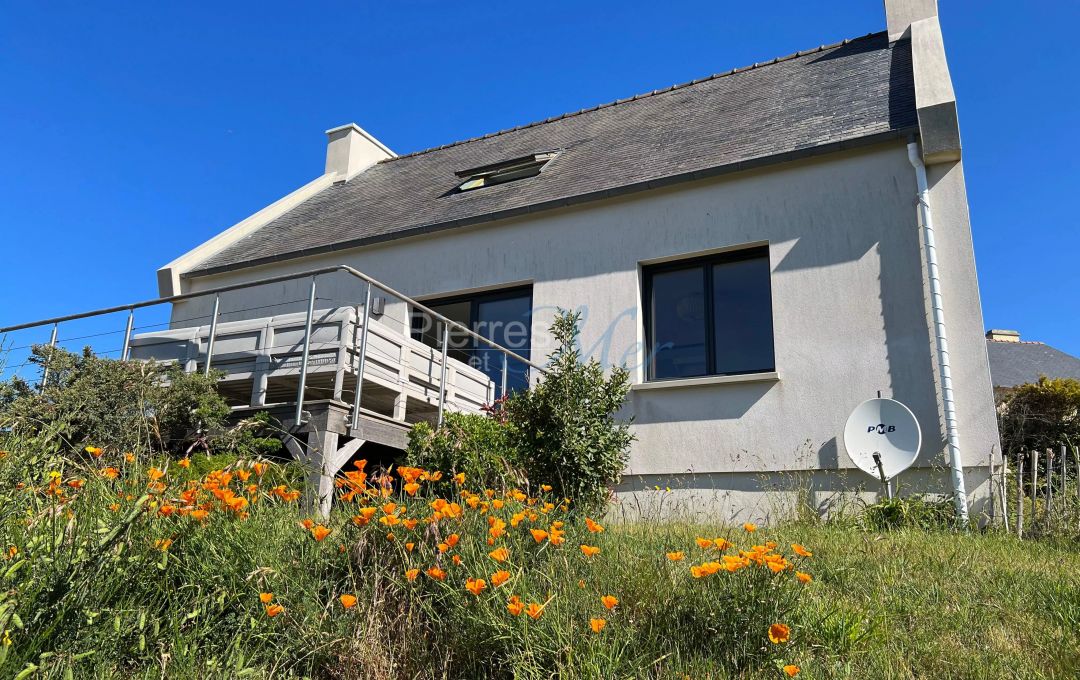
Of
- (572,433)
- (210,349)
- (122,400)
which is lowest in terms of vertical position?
(572,433)

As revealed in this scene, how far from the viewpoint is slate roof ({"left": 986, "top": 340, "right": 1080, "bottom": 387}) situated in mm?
17969

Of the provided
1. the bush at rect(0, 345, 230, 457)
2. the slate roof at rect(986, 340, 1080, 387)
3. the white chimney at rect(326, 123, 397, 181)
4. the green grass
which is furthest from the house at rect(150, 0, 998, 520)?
the slate roof at rect(986, 340, 1080, 387)

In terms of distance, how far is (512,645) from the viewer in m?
2.59

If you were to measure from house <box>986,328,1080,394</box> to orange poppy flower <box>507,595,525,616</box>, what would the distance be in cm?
1811

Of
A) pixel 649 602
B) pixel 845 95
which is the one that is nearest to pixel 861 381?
pixel 845 95

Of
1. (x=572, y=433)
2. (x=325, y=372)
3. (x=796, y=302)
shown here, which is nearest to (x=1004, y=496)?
(x=796, y=302)

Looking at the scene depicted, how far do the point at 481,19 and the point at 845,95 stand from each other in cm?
449

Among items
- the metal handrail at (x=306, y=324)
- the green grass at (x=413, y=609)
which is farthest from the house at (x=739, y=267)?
the green grass at (x=413, y=609)

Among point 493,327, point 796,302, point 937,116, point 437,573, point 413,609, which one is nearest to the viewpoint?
point 437,573

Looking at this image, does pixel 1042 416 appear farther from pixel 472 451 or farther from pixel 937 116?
pixel 472 451

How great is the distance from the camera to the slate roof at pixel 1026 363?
18.0m

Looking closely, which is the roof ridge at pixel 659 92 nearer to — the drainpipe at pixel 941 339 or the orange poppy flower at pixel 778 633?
the drainpipe at pixel 941 339

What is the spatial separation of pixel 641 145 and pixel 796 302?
3.64m

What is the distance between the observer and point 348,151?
14.7 m
